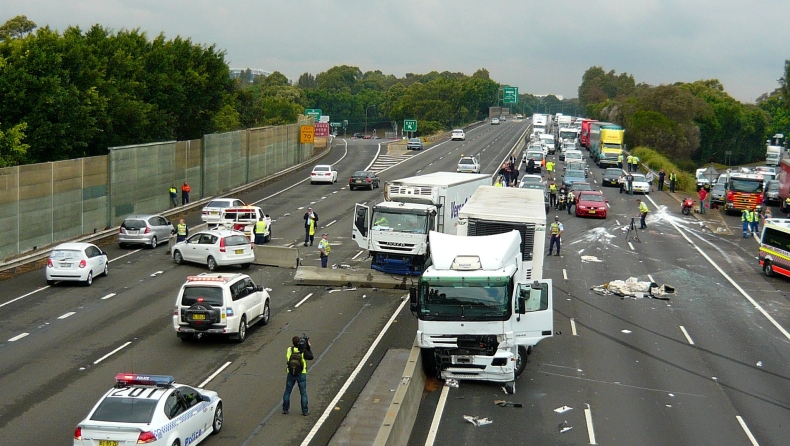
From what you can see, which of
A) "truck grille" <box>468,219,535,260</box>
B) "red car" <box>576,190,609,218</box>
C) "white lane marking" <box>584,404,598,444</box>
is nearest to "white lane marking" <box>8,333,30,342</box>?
"truck grille" <box>468,219,535,260</box>

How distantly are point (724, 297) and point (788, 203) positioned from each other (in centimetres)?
2698

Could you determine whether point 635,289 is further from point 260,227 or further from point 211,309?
point 260,227

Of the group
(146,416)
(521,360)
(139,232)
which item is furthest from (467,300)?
(139,232)

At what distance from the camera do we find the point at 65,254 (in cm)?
3066

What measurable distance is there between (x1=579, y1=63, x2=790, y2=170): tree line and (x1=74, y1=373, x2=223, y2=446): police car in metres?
100

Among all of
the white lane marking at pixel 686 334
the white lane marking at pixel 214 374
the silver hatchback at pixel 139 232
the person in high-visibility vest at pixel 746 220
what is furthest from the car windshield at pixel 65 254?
the person in high-visibility vest at pixel 746 220

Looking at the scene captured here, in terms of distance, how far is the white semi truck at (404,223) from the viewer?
30.5 metres

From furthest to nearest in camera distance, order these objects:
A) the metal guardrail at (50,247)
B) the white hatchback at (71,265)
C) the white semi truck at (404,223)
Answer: the metal guardrail at (50,247) < the white semi truck at (404,223) < the white hatchback at (71,265)

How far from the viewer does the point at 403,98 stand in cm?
19238

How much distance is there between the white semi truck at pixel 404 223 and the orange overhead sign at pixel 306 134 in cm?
4811

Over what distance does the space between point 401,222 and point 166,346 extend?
10559mm

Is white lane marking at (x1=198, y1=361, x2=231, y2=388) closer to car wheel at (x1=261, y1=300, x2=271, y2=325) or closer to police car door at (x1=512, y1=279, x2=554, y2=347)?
car wheel at (x1=261, y1=300, x2=271, y2=325)

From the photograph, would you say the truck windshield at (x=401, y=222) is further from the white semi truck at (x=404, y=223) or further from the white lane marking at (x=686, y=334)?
the white lane marking at (x=686, y=334)

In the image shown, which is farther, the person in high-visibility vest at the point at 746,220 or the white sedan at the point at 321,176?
the white sedan at the point at 321,176
